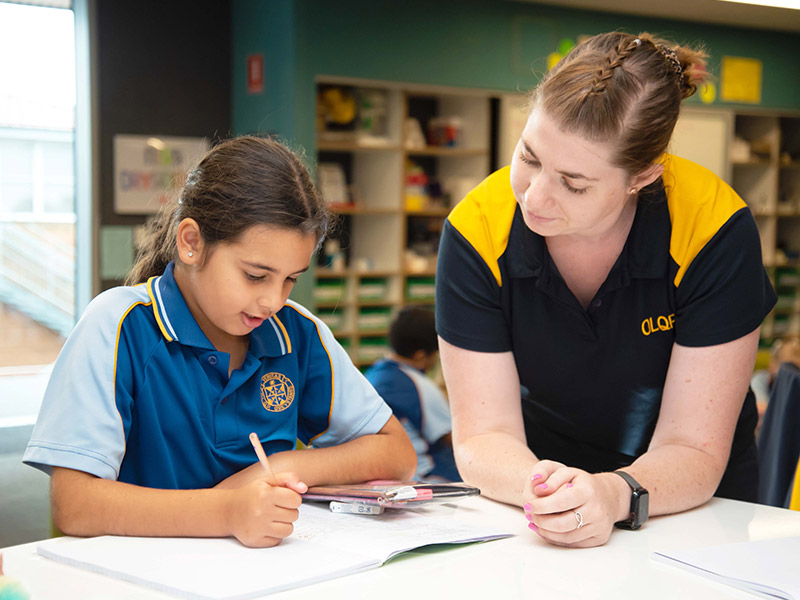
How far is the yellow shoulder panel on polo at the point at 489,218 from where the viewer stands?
1.36m

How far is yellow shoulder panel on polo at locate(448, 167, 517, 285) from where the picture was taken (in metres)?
1.36

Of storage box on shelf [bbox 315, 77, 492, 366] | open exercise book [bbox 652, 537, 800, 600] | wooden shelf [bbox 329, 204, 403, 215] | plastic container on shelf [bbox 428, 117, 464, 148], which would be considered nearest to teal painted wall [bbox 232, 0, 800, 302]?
storage box on shelf [bbox 315, 77, 492, 366]

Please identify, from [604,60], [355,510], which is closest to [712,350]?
[604,60]

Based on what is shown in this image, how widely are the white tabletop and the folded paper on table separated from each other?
0.07 metres

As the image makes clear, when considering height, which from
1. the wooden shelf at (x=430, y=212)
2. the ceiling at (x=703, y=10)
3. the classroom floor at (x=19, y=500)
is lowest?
the classroom floor at (x=19, y=500)

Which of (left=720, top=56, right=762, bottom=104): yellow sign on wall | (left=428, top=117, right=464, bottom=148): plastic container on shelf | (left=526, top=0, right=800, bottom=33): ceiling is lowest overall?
(left=428, top=117, right=464, bottom=148): plastic container on shelf

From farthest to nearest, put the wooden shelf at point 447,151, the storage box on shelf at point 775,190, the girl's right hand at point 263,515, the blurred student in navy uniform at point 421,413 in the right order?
the storage box on shelf at point 775,190 < the wooden shelf at point 447,151 < the blurred student in navy uniform at point 421,413 < the girl's right hand at point 263,515

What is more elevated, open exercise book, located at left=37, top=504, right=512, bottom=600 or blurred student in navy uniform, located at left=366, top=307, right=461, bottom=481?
open exercise book, located at left=37, top=504, right=512, bottom=600

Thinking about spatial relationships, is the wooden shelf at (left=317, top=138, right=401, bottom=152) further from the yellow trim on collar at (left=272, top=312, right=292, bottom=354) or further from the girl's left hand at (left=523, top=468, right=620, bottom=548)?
the girl's left hand at (left=523, top=468, right=620, bottom=548)

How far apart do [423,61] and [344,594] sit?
445 centimetres

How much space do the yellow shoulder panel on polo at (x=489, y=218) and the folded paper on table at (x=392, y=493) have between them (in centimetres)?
35

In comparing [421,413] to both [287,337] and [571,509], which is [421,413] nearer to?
[287,337]

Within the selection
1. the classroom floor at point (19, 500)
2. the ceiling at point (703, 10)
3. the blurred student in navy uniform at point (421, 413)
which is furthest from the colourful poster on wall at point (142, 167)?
the ceiling at point (703, 10)

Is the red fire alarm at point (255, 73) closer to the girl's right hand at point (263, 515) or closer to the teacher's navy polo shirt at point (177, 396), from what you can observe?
the teacher's navy polo shirt at point (177, 396)
